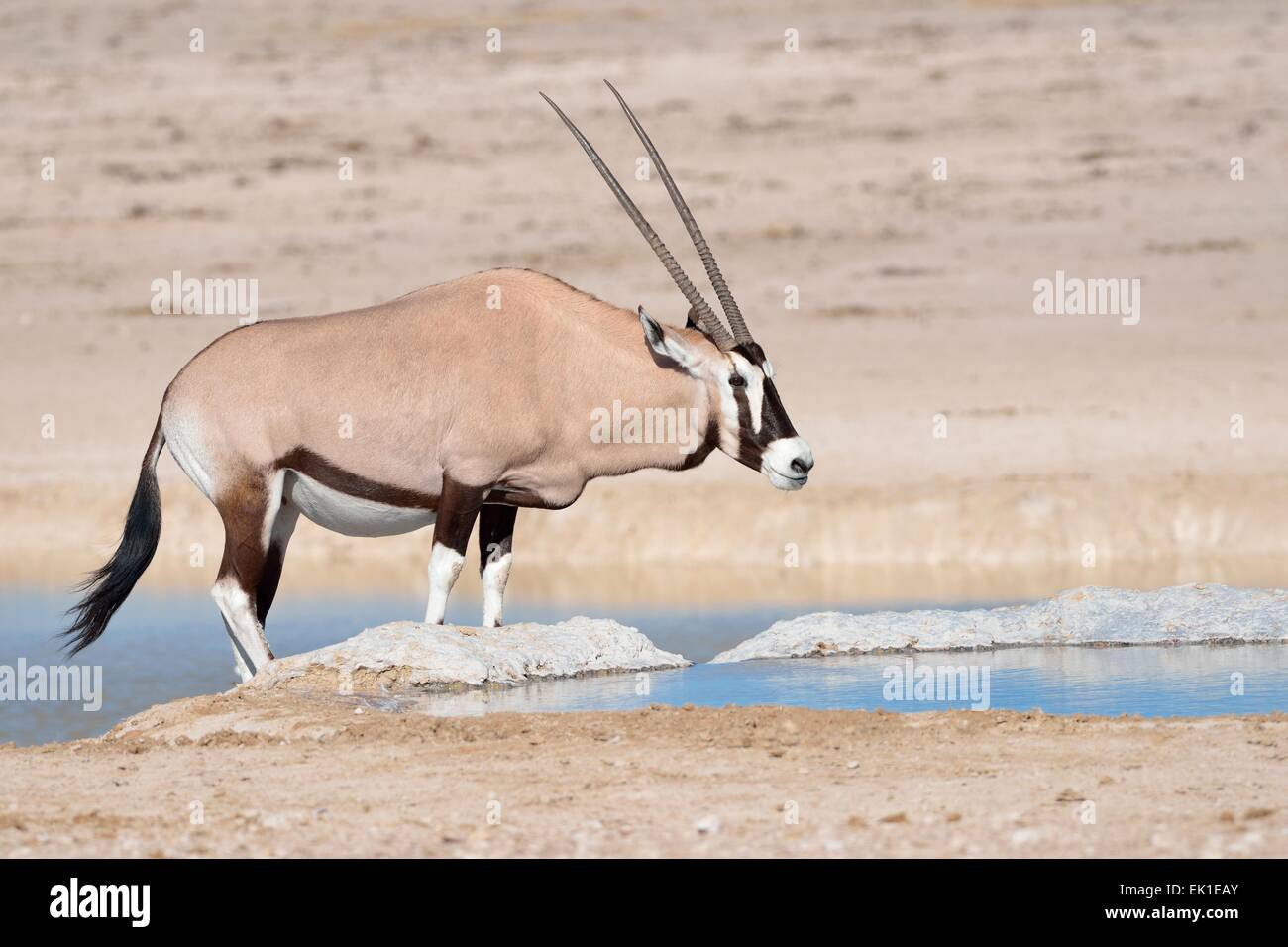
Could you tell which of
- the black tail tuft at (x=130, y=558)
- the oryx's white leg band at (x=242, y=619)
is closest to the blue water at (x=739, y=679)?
the black tail tuft at (x=130, y=558)

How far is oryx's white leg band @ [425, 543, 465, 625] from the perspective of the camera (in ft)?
29.2

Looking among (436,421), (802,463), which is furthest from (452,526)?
(802,463)

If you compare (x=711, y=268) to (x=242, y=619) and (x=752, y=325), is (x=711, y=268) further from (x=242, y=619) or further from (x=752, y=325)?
(x=752, y=325)

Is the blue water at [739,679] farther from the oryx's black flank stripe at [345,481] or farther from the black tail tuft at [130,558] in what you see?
the oryx's black flank stripe at [345,481]

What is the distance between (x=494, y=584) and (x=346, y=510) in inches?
29.6

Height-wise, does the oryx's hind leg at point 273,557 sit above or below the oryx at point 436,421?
below

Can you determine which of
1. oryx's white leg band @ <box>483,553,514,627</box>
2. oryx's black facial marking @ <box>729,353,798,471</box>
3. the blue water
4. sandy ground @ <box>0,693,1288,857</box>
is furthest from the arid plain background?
oryx's black facial marking @ <box>729,353,798,471</box>

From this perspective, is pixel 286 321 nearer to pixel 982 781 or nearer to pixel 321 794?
pixel 321 794

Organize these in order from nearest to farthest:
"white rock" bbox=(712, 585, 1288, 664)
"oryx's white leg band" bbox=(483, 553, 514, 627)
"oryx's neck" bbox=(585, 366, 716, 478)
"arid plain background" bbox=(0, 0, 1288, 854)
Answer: "arid plain background" bbox=(0, 0, 1288, 854) → "oryx's neck" bbox=(585, 366, 716, 478) → "oryx's white leg band" bbox=(483, 553, 514, 627) → "white rock" bbox=(712, 585, 1288, 664)

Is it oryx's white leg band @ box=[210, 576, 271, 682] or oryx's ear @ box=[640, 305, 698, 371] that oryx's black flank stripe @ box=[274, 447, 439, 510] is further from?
oryx's ear @ box=[640, 305, 698, 371]

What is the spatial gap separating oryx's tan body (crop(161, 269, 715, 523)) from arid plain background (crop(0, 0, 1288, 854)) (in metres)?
1.38

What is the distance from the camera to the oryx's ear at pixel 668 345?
900cm

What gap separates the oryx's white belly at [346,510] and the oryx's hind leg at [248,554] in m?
0.11

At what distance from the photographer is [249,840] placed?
573cm
